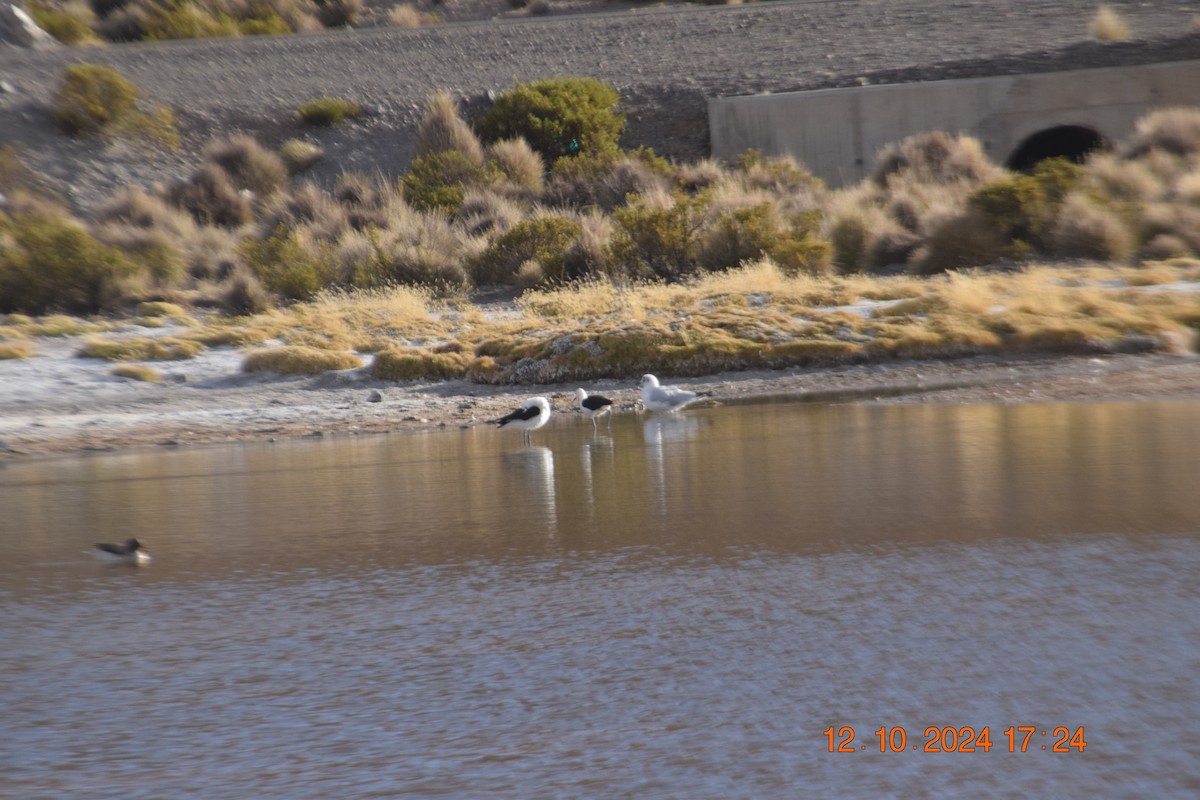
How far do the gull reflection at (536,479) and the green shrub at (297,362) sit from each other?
581cm

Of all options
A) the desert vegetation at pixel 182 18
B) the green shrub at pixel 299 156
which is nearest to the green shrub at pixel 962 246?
the green shrub at pixel 299 156

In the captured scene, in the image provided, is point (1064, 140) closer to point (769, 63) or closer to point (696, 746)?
point (769, 63)

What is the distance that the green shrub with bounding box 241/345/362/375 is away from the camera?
52.2 feet

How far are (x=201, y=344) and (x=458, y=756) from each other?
14372 millimetres

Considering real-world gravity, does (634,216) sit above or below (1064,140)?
below

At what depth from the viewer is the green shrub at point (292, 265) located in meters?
23.0

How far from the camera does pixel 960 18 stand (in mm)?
42344

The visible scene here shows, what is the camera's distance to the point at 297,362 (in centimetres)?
1598

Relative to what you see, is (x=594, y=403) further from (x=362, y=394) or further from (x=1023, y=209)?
(x=1023, y=209)

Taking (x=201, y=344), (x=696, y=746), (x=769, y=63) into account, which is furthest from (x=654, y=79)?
(x=696, y=746)

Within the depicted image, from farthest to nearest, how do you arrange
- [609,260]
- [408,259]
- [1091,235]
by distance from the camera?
1. [408,259]
2. [609,260]
3. [1091,235]

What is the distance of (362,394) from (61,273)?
35.5ft

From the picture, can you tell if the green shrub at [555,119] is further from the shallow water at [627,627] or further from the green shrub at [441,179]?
the shallow water at [627,627]
